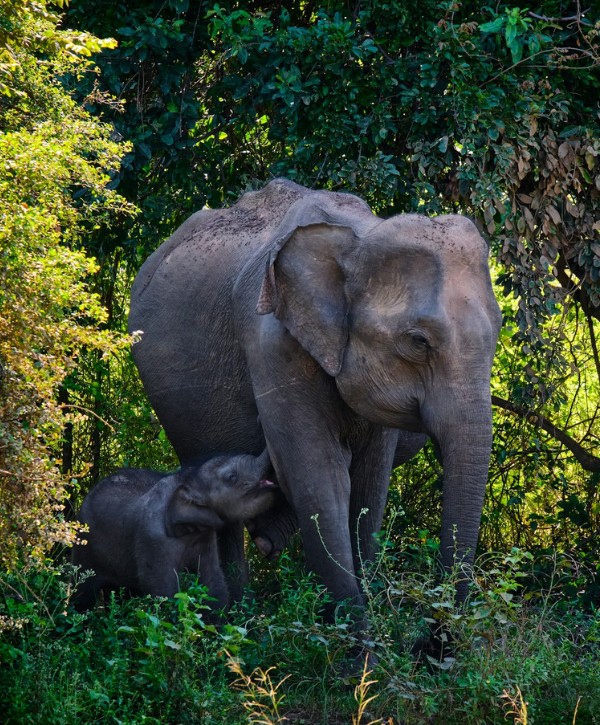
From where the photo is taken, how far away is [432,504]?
9.27m

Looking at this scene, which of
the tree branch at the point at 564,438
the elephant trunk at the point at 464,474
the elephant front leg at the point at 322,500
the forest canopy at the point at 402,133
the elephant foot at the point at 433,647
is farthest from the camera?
the tree branch at the point at 564,438

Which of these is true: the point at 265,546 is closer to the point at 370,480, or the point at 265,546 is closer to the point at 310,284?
the point at 370,480

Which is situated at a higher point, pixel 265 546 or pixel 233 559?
pixel 265 546

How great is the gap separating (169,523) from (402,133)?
2.97 m

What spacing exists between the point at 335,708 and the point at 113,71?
4515 millimetres

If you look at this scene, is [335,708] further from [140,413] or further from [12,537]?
[140,413]

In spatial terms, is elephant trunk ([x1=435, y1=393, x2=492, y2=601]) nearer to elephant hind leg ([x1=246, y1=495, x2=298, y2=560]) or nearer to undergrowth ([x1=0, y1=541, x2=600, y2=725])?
undergrowth ([x1=0, y1=541, x2=600, y2=725])

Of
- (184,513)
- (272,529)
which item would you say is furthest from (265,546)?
(184,513)

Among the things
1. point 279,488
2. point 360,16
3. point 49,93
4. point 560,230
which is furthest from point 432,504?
point 49,93

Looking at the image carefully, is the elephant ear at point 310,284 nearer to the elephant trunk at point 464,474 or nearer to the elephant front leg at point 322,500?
the elephant front leg at point 322,500

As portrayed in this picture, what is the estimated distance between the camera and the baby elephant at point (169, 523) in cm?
676

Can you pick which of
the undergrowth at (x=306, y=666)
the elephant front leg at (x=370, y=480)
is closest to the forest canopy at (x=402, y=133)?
the elephant front leg at (x=370, y=480)

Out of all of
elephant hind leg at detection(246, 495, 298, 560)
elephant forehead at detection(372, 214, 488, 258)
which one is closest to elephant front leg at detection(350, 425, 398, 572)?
elephant hind leg at detection(246, 495, 298, 560)

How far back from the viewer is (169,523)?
6805mm
